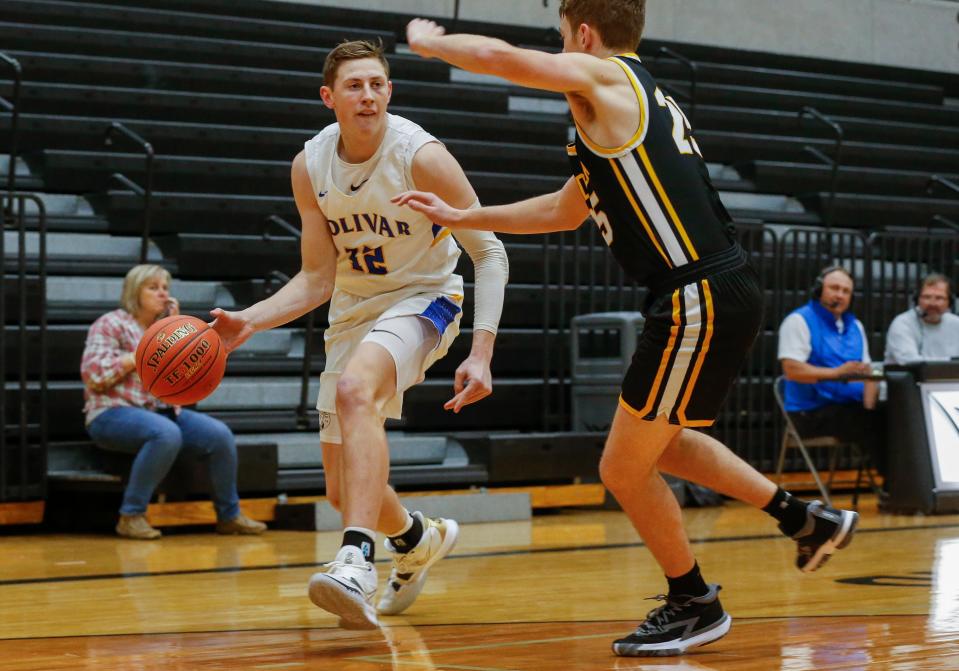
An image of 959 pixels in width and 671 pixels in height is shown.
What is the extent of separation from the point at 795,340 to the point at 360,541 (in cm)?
495

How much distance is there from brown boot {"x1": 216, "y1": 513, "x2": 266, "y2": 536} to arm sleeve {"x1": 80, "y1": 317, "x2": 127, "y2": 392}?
884 mm

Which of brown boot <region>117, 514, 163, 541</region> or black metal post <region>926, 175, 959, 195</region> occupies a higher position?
black metal post <region>926, 175, 959, 195</region>

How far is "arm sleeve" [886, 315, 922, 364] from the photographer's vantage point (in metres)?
8.53

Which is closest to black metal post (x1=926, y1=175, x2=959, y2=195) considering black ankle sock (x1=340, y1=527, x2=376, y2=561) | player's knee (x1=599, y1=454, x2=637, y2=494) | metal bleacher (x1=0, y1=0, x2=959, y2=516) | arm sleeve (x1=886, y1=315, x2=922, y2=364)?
metal bleacher (x1=0, y1=0, x2=959, y2=516)

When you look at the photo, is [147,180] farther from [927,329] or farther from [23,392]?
[927,329]

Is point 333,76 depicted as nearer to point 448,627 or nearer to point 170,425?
point 448,627

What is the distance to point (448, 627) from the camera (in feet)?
13.4

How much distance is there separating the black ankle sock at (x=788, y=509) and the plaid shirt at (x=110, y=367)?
3953mm

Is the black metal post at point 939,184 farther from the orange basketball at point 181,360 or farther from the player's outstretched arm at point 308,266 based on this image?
the orange basketball at point 181,360

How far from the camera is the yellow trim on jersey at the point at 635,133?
343cm

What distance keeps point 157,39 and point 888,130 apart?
648cm

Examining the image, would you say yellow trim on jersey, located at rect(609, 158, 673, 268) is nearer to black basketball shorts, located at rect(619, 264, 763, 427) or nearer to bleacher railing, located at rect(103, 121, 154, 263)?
black basketball shorts, located at rect(619, 264, 763, 427)

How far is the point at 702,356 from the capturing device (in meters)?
3.52

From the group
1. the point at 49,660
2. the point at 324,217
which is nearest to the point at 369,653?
the point at 49,660
